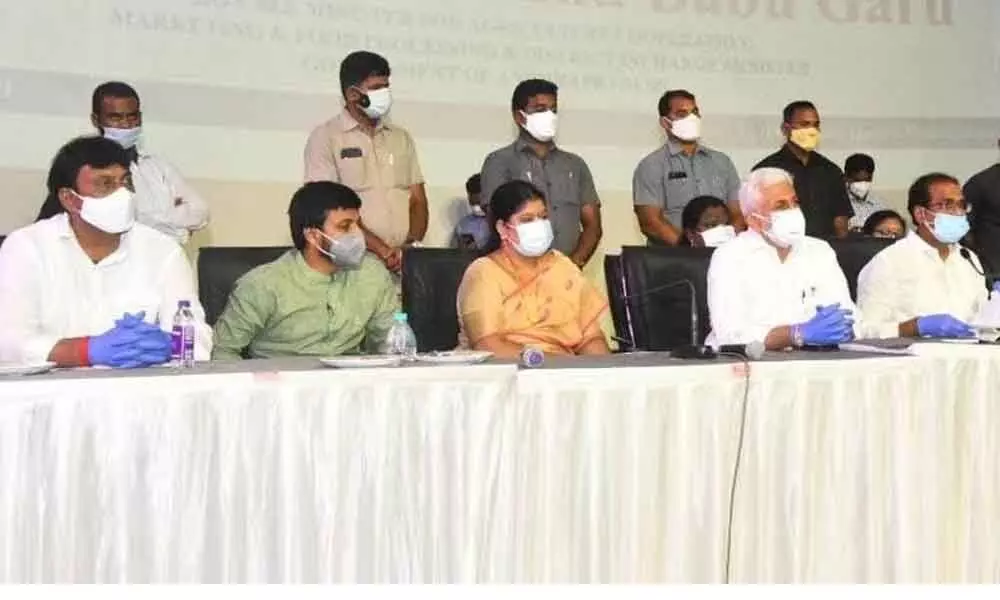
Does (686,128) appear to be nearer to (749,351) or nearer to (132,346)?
(749,351)

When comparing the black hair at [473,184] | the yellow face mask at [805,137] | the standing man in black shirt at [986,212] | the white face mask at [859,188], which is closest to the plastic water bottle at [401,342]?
the black hair at [473,184]

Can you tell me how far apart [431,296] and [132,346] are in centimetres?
115

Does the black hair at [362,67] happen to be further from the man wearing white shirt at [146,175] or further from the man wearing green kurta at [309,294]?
the man wearing green kurta at [309,294]

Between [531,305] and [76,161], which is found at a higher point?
[76,161]

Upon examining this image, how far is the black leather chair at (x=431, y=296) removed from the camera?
333cm

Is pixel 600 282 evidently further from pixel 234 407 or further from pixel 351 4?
pixel 234 407

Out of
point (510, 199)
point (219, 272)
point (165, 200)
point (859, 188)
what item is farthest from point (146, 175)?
point (859, 188)

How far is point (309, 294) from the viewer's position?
322 cm

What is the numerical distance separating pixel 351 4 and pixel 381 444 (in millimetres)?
3050

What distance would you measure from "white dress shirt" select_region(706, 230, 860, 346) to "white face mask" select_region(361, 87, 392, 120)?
1403 mm

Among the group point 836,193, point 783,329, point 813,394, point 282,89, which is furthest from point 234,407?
point 836,193

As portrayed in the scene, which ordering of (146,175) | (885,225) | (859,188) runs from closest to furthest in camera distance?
1. (146,175)
2. (885,225)
3. (859,188)

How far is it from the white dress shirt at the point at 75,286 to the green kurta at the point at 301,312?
20cm

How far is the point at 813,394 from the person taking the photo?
245cm
